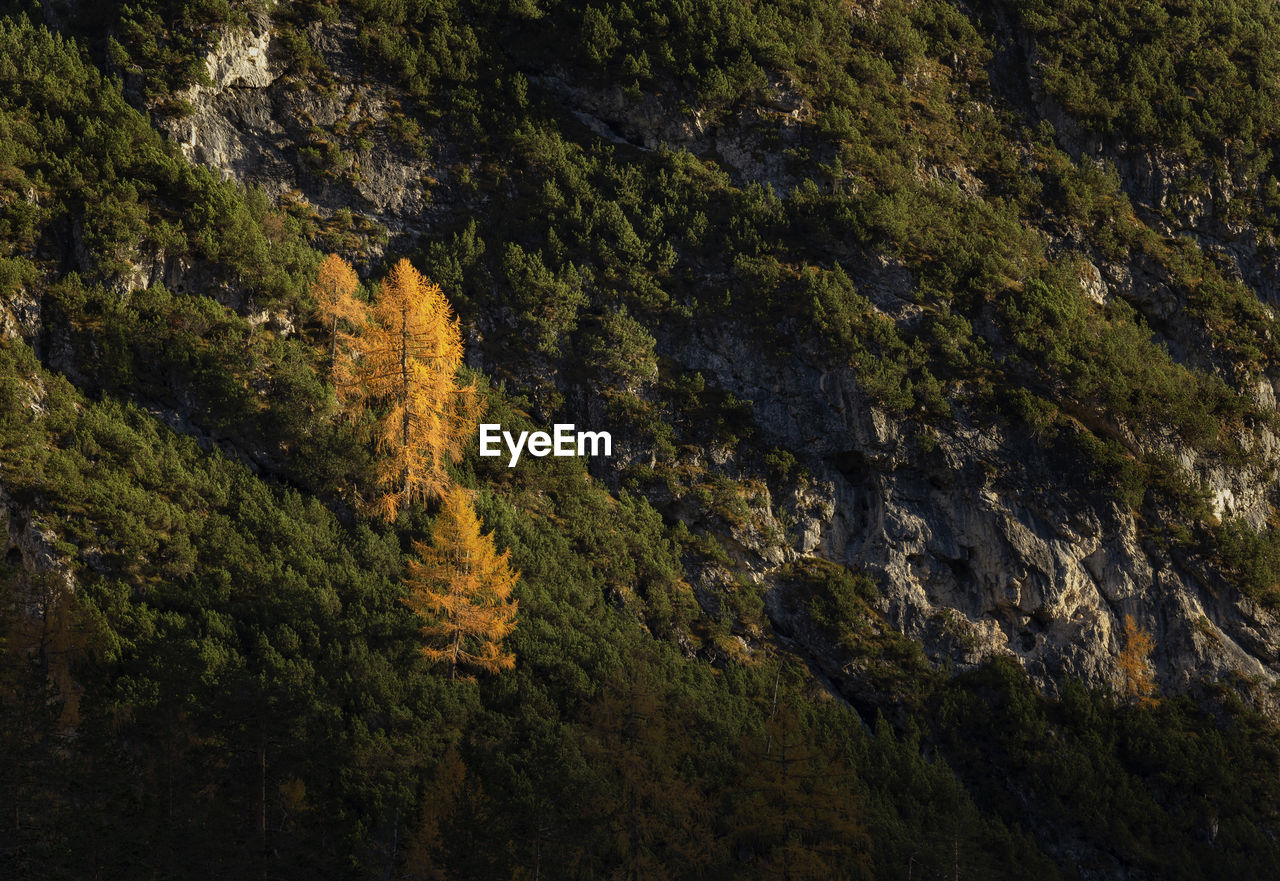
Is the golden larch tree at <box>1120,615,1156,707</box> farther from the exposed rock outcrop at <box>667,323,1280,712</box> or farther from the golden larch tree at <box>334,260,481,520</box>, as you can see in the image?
the golden larch tree at <box>334,260,481,520</box>

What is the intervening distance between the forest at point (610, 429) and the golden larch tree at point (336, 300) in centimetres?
13

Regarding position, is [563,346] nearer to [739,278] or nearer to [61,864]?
[739,278]

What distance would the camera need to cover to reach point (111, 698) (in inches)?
1057

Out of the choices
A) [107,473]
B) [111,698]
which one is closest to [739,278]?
[107,473]

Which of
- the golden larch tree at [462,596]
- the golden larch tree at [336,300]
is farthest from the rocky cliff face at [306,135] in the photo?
the golden larch tree at [462,596]

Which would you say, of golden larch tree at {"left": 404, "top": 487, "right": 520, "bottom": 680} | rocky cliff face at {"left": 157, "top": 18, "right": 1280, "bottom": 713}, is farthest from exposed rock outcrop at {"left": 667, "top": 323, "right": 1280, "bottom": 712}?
golden larch tree at {"left": 404, "top": 487, "right": 520, "bottom": 680}

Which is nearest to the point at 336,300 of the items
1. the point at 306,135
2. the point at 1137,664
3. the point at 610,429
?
the point at 306,135

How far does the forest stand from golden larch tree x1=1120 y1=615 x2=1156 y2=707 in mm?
179

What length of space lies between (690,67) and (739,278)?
10200mm

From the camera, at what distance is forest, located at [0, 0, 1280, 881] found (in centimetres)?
2689

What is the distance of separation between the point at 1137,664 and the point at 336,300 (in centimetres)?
3105

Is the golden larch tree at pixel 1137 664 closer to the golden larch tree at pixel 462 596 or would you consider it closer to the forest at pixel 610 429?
the forest at pixel 610 429

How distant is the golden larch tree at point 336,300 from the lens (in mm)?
38062

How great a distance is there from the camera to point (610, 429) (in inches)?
1651
